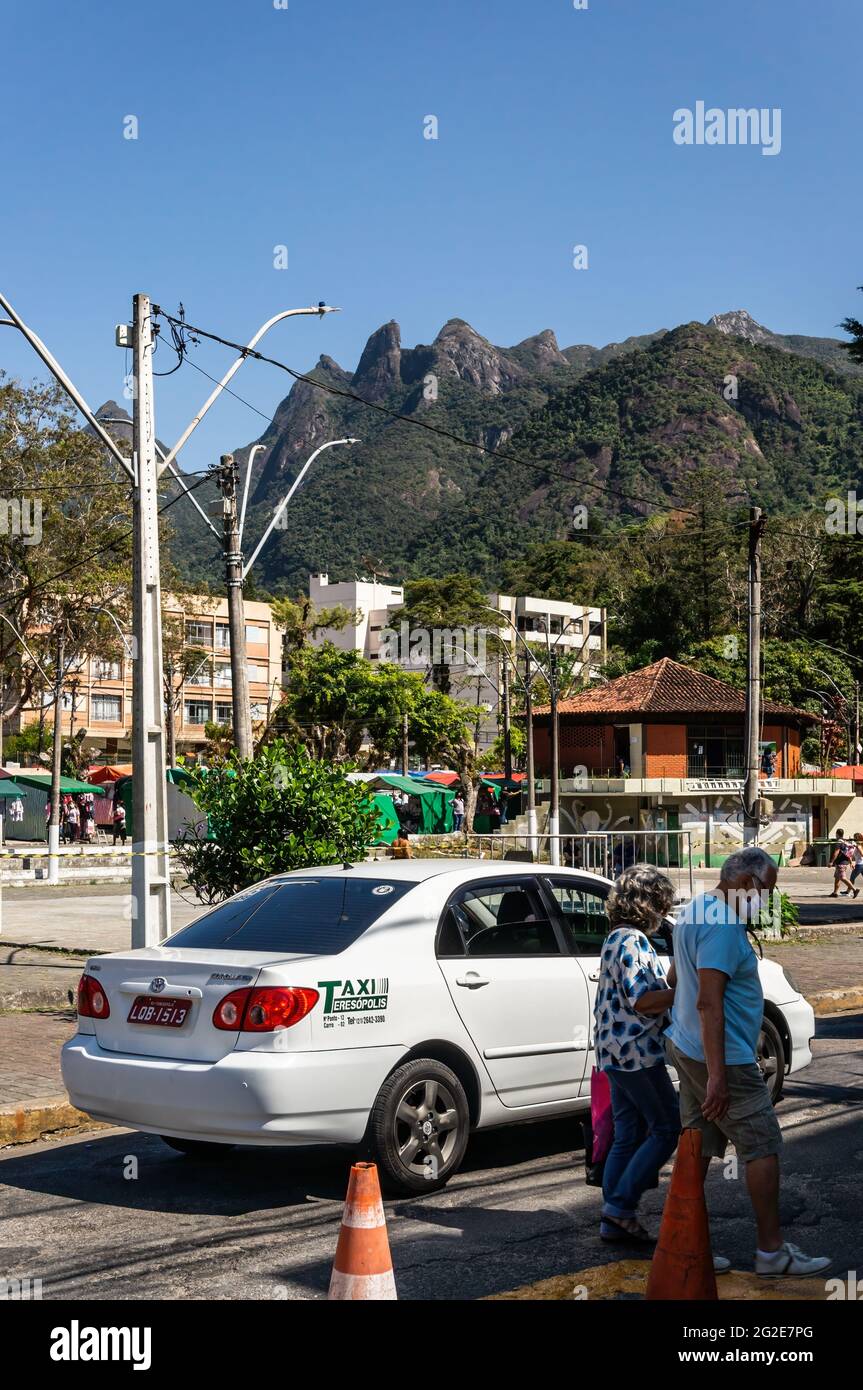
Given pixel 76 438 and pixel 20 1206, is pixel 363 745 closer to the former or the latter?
pixel 76 438

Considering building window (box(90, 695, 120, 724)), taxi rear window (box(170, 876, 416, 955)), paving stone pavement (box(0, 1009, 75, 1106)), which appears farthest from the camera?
building window (box(90, 695, 120, 724))

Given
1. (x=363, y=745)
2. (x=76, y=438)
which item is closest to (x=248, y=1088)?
(x=76, y=438)

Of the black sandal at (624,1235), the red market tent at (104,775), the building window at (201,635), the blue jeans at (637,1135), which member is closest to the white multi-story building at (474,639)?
the building window at (201,635)

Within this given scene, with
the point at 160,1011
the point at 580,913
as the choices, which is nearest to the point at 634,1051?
the point at 580,913

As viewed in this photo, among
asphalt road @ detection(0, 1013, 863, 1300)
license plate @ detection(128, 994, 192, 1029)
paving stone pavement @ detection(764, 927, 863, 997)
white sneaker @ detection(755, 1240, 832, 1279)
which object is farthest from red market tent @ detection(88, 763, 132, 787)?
white sneaker @ detection(755, 1240, 832, 1279)

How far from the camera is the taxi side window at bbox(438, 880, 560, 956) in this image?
725 cm

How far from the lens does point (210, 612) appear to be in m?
82.9

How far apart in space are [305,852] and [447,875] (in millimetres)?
5171

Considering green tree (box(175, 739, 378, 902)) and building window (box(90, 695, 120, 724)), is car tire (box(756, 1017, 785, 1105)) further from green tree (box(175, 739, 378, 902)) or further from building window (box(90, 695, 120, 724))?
building window (box(90, 695, 120, 724))

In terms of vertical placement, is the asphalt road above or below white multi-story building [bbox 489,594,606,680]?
below

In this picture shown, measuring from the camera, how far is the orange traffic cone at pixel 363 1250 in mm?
4719

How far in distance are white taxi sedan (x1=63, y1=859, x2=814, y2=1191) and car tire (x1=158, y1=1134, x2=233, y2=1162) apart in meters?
0.02

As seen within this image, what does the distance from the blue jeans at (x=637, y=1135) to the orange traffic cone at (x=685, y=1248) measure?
933mm

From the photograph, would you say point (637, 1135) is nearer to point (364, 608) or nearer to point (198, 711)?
point (198, 711)
